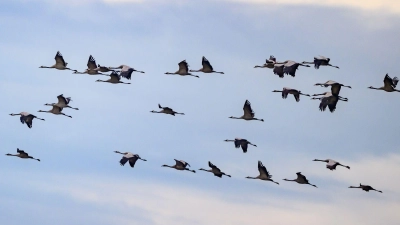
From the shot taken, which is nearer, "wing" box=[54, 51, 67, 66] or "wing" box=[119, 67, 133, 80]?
"wing" box=[119, 67, 133, 80]

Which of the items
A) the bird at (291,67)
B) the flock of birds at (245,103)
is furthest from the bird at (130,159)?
the bird at (291,67)

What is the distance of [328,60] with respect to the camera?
91625 mm

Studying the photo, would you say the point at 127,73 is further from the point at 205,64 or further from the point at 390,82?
the point at 390,82

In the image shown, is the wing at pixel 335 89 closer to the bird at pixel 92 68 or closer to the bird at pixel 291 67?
the bird at pixel 291 67

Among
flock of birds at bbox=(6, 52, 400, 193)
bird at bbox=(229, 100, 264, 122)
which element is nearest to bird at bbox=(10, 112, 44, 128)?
flock of birds at bbox=(6, 52, 400, 193)

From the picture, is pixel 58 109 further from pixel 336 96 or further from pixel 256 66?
pixel 336 96

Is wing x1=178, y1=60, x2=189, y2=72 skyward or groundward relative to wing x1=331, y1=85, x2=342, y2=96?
skyward

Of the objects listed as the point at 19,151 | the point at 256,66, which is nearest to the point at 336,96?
the point at 256,66

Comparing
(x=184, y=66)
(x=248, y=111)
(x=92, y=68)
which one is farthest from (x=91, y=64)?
(x=248, y=111)

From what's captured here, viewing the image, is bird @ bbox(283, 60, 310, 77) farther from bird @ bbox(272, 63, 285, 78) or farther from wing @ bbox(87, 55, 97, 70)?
wing @ bbox(87, 55, 97, 70)

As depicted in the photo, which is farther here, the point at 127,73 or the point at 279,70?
the point at 127,73

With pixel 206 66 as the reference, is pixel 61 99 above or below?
below

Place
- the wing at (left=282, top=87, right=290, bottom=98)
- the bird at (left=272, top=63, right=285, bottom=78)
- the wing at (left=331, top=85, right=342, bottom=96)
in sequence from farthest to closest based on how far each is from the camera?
the wing at (left=282, top=87, right=290, bottom=98)
the bird at (left=272, top=63, right=285, bottom=78)
the wing at (left=331, top=85, right=342, bottom=96)

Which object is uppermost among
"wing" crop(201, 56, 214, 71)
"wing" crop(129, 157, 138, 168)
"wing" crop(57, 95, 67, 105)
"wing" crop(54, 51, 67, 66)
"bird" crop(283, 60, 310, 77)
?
"wing" crop(201, 56, 214, 71)
